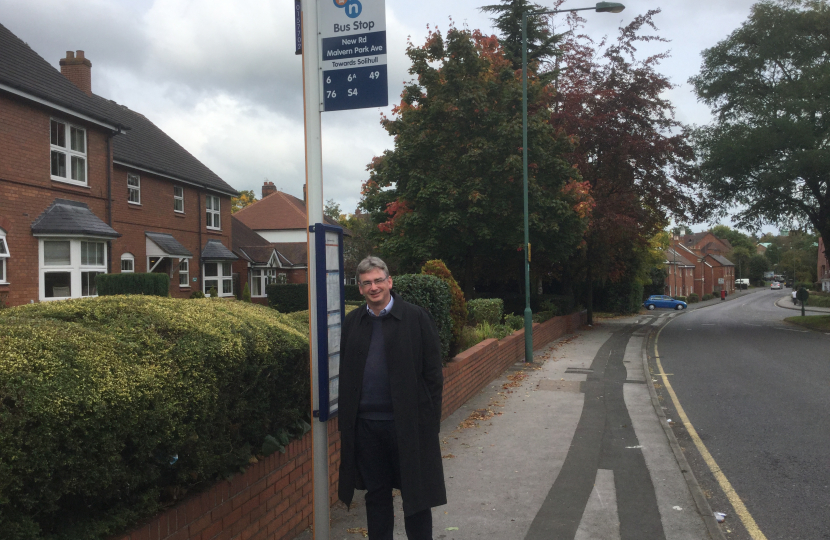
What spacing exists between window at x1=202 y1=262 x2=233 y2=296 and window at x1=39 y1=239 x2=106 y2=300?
388 inches

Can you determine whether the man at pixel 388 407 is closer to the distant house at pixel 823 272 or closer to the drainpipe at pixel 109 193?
the drainpipe at pixel 109 193

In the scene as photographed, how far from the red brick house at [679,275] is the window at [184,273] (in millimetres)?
61777

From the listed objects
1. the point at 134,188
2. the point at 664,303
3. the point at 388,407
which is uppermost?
the point at 134,188

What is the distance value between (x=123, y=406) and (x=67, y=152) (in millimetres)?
18443

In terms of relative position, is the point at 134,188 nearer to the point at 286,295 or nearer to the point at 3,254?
the point at 3,254

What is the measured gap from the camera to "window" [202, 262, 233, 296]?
2933 centimetres

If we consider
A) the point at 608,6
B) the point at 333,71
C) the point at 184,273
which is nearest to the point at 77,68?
the point at 184,273

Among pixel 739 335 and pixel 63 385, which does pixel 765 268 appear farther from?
pixel 63 385

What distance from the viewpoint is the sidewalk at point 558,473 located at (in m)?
5.00

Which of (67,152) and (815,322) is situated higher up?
(67,152)

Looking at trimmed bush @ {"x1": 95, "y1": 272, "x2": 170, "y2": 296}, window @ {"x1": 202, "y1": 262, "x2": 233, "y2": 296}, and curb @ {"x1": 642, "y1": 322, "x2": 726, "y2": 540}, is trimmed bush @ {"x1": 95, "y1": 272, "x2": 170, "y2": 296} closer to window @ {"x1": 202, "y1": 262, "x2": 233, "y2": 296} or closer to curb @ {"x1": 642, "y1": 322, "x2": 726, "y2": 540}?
window @ {"x1": 202, "y1": 262, "x2": 233, "y2": 296}

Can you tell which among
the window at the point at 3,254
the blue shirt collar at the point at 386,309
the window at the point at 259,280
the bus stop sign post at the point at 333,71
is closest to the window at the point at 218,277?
the window at the point at 259,280

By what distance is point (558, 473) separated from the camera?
21.0 ft

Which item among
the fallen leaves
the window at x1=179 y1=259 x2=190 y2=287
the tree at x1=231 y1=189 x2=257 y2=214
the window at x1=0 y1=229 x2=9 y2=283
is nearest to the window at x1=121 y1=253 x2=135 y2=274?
the window at x1=179 y1=259 x2=190 y2=287
